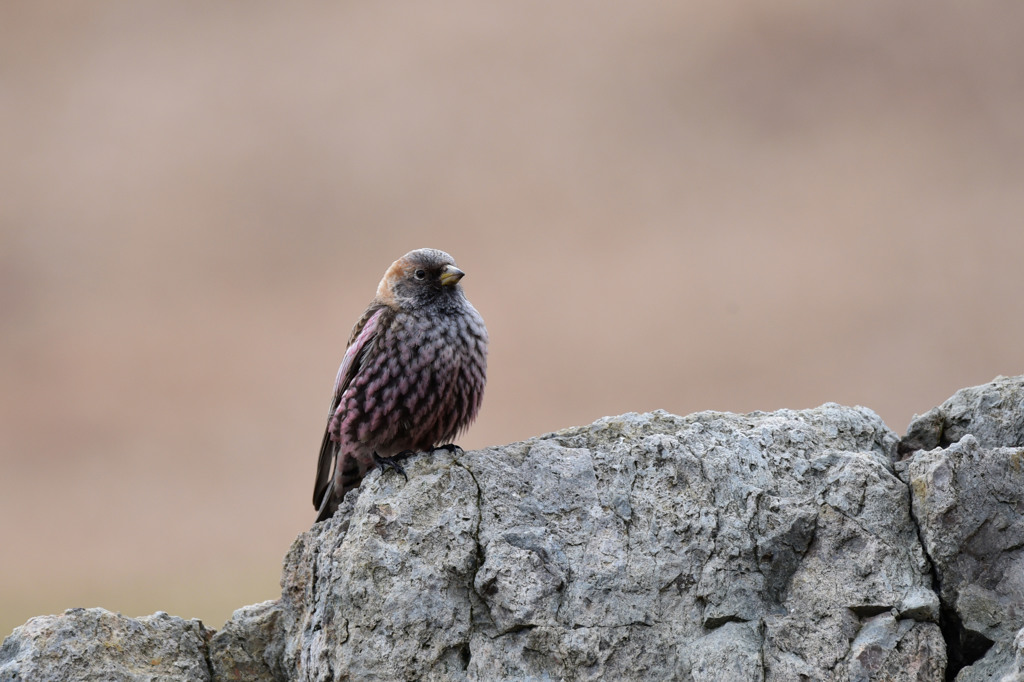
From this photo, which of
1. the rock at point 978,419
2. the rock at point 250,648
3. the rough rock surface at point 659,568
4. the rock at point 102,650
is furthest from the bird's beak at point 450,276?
the rock at point 978,419

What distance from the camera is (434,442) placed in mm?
6641

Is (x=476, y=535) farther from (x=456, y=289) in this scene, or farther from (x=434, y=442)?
(x=456, y=289)

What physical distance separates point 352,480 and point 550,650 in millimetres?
2331

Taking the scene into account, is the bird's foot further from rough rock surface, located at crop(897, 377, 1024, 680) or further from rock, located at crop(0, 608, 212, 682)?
rough rock surface, located at crop(897, 377, 1024, 680)

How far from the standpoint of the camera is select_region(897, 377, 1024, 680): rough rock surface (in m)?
4.35

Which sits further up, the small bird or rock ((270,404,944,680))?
the small bird

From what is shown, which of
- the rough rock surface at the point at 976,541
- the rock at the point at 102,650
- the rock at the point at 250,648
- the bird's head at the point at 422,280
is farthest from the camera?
the bird's head at the point at 422,280

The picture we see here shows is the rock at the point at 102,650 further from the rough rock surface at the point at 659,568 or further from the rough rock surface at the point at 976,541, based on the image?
the rough rock surface at the point at 976,541

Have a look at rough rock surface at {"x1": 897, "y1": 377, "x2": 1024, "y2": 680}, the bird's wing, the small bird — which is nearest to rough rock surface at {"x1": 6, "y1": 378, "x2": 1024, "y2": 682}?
rough rock surface at {"x1": 897, "y1": 377, "x2": 1024, "y2": 680}

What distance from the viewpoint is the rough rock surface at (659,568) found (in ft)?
14.7

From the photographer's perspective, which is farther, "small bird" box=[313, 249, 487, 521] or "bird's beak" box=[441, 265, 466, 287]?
"bird's beak" box=[441, 265, 466, 287]

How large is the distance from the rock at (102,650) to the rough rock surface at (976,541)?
366 cm

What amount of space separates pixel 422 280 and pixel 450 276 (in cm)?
21

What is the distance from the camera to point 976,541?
4480 mm
